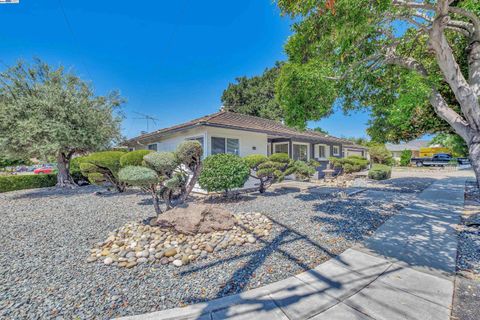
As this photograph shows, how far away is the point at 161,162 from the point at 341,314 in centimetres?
482

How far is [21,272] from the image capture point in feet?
11.0

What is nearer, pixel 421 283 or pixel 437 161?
pixel 421 283

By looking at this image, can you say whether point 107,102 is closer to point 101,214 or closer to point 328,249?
point 101,214

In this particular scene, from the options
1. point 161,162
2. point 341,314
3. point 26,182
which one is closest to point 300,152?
point 161,162

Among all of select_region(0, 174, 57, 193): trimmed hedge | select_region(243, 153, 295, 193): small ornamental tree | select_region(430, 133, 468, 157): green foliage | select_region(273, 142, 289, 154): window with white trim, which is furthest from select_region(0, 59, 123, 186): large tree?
select_region(430, 133, 468, 157): green foliage

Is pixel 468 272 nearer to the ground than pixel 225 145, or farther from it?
nearer to the ground

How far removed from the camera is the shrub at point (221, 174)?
7.90 m

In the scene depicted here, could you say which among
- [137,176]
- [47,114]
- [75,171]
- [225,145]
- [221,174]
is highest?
[47,114]

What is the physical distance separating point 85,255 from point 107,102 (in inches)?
520

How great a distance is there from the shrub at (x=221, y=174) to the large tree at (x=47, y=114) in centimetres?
867

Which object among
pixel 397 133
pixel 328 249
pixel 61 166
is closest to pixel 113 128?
pixel 61 166

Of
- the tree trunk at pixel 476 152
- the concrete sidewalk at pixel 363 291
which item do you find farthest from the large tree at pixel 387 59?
the concrete sidewalk at pixel 363 291

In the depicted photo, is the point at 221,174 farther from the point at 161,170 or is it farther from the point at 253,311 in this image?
the point at 253,311

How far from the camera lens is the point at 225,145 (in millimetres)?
10875
